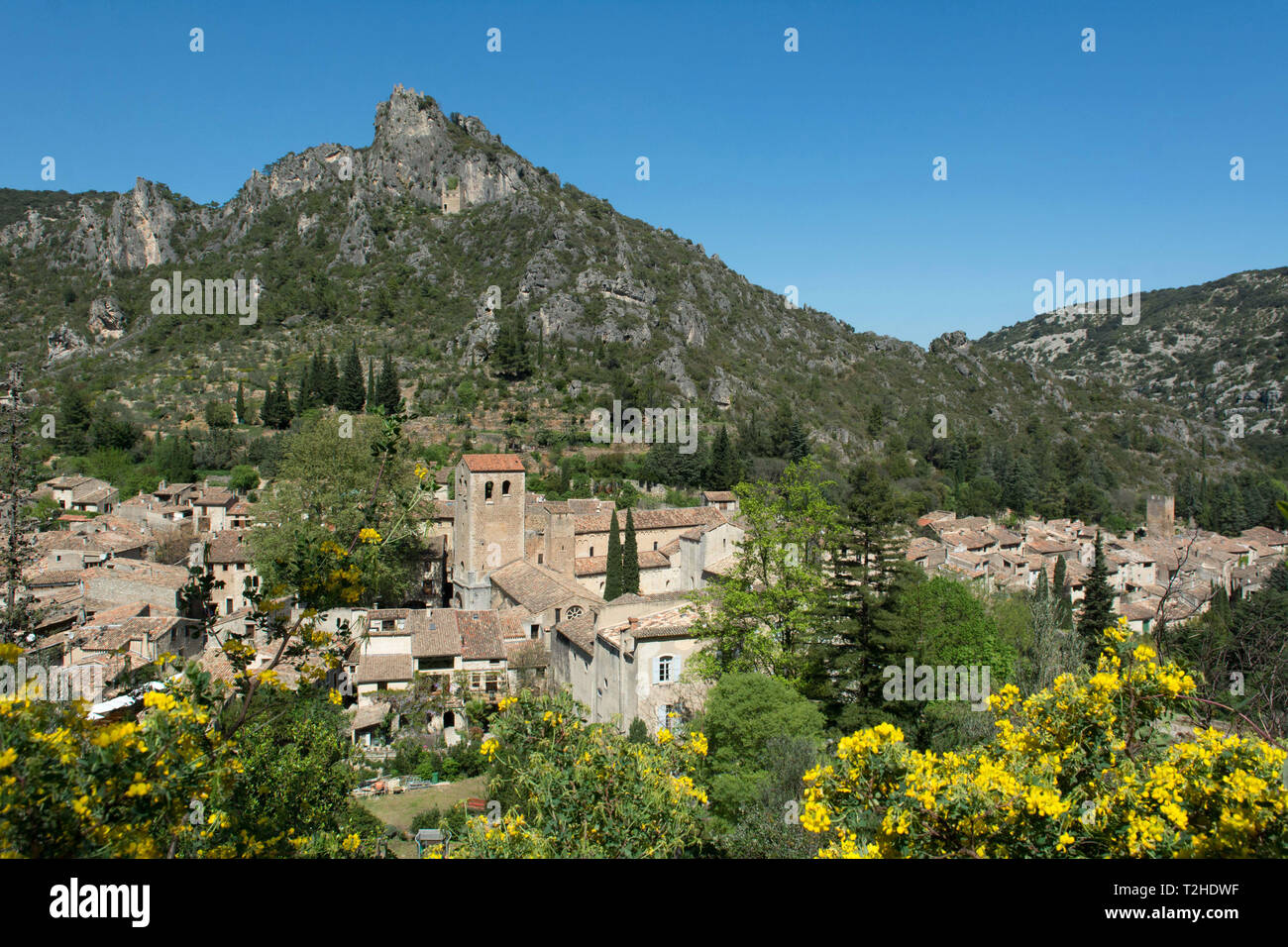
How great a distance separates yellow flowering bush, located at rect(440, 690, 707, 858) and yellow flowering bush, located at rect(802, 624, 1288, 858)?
1.10 metres

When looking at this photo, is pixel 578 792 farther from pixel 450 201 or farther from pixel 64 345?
pixel 450 201

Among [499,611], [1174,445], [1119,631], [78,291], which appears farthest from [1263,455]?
[78,291]

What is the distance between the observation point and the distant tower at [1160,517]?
7350 cm

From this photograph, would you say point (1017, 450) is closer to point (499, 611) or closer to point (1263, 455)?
point (1263, 455)

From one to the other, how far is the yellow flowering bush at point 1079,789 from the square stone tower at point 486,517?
2902 centimetres

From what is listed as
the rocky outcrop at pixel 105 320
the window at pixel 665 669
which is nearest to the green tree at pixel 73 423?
the rocky outcrop at pixel 105 320

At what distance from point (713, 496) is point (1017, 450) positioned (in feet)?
207

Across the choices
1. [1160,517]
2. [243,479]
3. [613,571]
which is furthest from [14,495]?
[1160,517]

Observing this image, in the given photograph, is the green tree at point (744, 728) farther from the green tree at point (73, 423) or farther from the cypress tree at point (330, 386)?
the green tree at point (73, 423)

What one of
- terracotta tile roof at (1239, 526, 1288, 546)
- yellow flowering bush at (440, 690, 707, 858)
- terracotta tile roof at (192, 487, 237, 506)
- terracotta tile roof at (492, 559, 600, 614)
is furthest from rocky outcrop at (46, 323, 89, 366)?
terracotta tile roof at (1239, 526, 1288, 546)

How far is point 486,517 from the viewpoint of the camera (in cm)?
3306

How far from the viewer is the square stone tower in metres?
32.8

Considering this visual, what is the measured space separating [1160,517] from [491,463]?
73.7 meters

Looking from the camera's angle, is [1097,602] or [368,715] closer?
[368,715]
